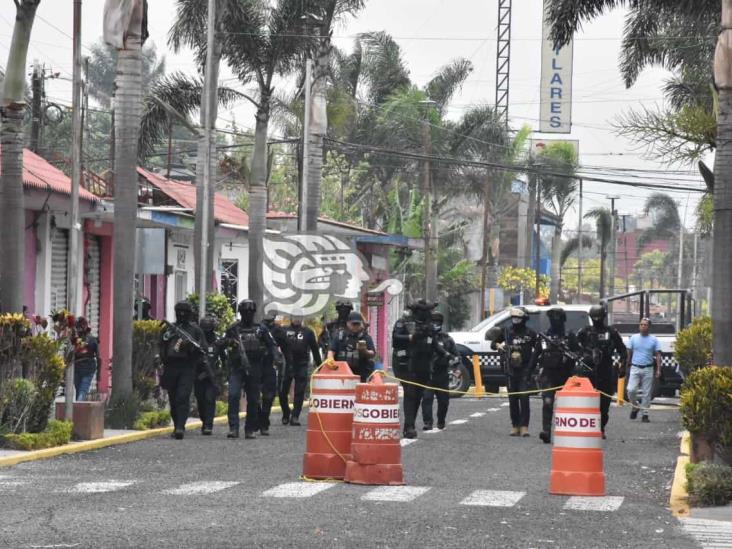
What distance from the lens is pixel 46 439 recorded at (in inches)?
696

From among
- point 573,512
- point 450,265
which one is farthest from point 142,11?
point 450,265

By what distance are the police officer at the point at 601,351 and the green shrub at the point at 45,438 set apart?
6.77 meters

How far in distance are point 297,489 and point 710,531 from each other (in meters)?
3.81

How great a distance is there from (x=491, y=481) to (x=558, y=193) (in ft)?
220

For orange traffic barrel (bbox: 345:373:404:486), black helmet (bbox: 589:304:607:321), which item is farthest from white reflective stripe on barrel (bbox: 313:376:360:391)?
black helmet (bbox: 589:304:607:321)

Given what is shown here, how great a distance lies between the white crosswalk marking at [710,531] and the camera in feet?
35.4

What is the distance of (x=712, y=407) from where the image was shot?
46.6 feet

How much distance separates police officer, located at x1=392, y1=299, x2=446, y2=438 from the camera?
19828 millimetres

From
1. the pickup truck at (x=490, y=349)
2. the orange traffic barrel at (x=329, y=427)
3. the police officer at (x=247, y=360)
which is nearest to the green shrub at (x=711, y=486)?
the orange traffic barrel at (x=329, y=427)

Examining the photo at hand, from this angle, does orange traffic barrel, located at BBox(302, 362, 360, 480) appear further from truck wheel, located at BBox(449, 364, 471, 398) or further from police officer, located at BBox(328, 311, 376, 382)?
truck wheel, located at BBox(449, 364, 471, 398)

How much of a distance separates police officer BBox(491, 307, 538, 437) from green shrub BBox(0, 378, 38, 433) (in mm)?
6634

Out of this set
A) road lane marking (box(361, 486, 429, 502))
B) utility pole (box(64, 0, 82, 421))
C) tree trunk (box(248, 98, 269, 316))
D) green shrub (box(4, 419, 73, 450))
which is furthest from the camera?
tree trunk (box(248, 98, 269, 316))

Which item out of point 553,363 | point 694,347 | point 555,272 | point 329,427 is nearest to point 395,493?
point 329,427

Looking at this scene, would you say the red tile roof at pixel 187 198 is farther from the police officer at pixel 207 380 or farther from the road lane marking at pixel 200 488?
the road lane marking at pixel 200 488
